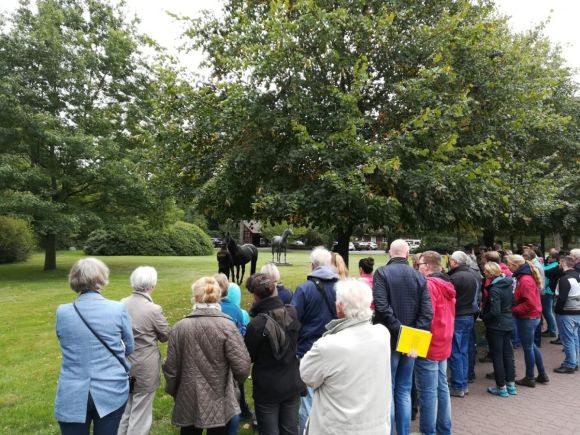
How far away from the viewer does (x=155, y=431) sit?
15.9 ft

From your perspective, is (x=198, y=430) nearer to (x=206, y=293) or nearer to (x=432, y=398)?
(x=206, y=293)

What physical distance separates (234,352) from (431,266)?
115 inches

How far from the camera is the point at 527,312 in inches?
260

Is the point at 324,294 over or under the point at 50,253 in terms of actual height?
over

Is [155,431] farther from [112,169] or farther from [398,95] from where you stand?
[112,169]

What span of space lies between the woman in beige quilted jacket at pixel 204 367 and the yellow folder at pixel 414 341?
1.61 meters

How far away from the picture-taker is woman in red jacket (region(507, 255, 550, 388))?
21.7 ft

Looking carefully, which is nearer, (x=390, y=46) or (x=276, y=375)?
(x=276, y=375)

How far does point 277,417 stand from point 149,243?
116 feet

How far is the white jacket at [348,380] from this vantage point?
2717 millimetres

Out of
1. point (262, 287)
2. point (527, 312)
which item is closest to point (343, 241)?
point (527, 312)

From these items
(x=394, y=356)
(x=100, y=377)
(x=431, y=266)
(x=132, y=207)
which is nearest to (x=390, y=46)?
(x=431, y=266)

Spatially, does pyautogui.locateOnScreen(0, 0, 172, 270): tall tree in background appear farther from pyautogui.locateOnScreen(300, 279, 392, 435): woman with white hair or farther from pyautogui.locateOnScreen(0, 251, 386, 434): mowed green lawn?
pyautogui.locateOnScreen(300, 279, 392, 435): woman with white hair

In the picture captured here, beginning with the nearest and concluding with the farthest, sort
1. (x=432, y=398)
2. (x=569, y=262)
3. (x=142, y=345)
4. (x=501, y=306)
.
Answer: (x=142, y=345) → (x=432, y=398) → (x=501, y=306) → (x=569, y=262)
